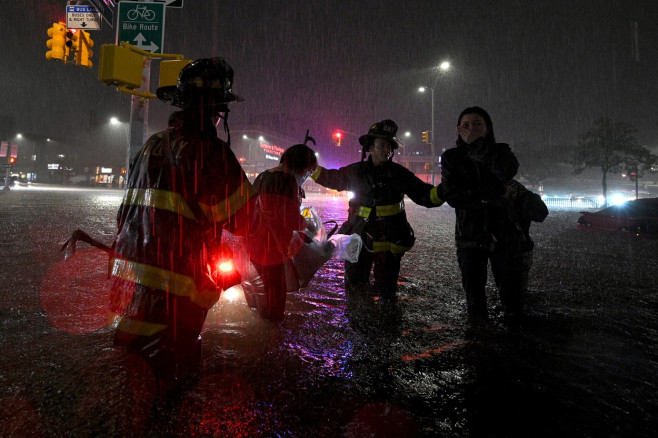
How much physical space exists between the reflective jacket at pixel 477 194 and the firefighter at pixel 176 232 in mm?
1860

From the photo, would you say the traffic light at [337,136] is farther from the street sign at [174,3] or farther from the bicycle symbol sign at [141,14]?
the bicycle symbol sign at [141,14]

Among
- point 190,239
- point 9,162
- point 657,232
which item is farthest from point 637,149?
point 9,162

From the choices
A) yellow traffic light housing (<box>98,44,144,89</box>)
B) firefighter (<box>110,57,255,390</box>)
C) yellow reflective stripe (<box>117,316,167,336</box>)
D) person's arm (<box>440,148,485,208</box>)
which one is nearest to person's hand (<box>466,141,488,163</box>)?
person's arm (<box>440,148,485,208</box>)

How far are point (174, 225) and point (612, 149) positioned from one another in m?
44.0

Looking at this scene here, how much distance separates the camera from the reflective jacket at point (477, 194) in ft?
9.81

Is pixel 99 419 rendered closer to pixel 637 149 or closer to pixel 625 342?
pixel 625 342

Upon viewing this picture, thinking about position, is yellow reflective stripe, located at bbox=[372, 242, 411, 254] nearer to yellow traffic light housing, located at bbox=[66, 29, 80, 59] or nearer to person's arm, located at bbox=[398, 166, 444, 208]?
person's arm, located at bbox=[398, 166, 444, 208]

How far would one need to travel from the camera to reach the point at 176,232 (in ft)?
5.69

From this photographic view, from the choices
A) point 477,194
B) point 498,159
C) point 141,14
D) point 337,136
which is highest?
point 337,136

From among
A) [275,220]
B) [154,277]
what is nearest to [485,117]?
[275,220]

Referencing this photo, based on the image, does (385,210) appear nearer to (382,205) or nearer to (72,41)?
(382,205)

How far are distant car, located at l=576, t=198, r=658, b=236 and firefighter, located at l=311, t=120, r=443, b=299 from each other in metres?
9.91

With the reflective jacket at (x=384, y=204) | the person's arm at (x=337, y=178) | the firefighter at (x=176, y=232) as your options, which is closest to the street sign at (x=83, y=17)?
the person's arm at (x=337, y=178)

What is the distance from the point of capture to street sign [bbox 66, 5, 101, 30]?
10320 millimetres
